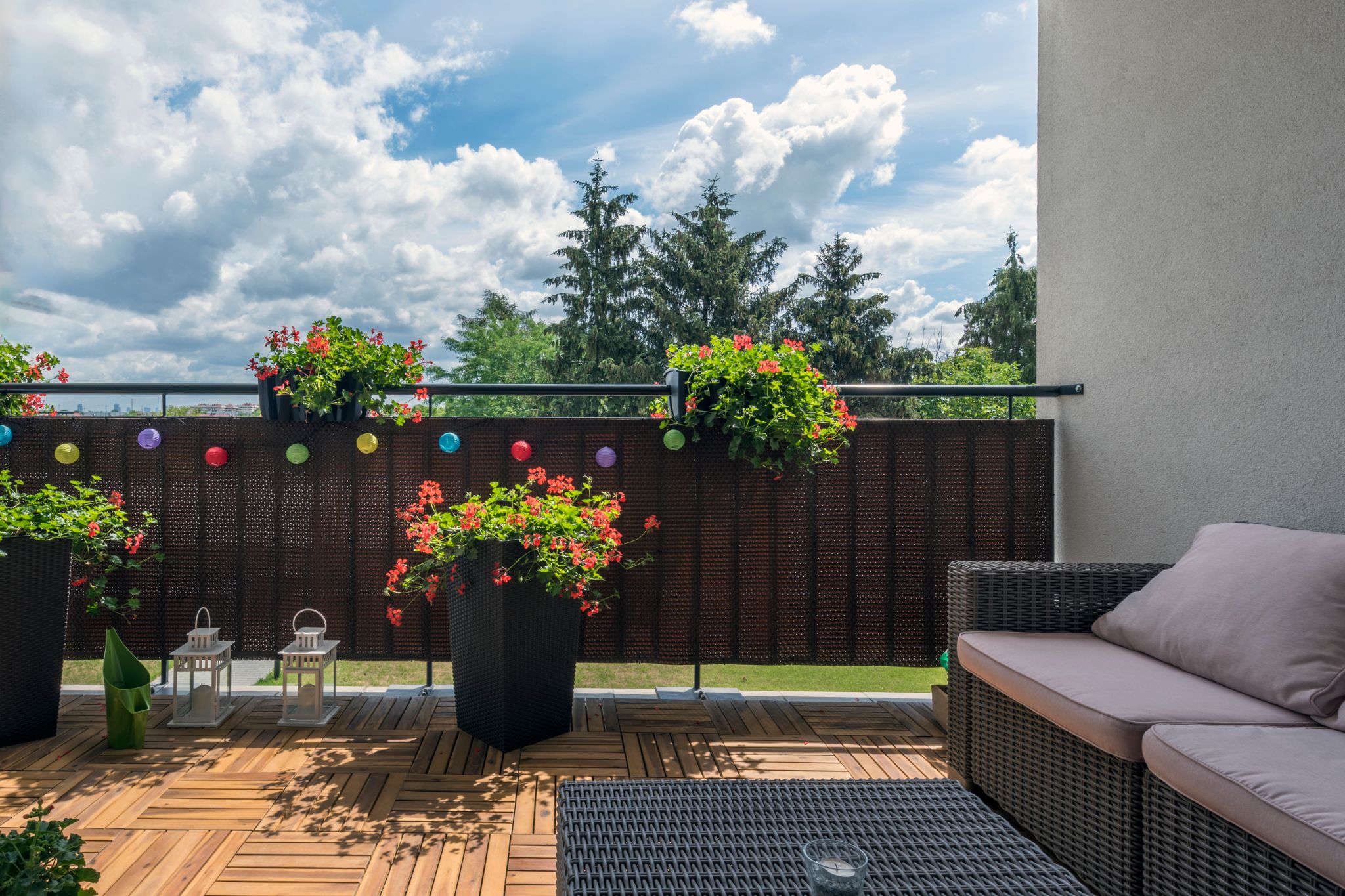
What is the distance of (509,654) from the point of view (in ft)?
7.02

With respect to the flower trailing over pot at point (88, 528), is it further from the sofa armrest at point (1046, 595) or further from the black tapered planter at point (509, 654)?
the sofa armrest at point (1046, 595)

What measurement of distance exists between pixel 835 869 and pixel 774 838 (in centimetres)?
21

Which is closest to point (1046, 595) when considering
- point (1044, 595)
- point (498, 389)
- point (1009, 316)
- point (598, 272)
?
point (1044, 595)

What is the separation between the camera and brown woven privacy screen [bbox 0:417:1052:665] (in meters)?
2.60

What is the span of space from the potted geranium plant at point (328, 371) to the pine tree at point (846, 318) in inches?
683

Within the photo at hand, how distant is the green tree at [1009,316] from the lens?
2005 centimetres

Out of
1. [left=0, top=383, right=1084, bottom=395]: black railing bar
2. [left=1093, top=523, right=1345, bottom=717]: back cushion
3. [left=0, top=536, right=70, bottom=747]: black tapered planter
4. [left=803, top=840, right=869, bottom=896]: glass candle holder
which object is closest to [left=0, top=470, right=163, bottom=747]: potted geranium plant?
[left=0, top=536, right=70, bottom=747]: black tapered planter

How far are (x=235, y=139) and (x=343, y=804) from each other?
73.5ft

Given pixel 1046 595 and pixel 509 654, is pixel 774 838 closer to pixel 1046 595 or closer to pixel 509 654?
pixel 1046 595

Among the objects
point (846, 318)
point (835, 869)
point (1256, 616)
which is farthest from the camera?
point (846, 318)

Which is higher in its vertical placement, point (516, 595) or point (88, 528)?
point (88, 528)

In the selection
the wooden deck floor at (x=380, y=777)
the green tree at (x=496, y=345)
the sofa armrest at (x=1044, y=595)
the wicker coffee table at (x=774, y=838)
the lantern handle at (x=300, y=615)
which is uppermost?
the green tree at (x=496, y=345)

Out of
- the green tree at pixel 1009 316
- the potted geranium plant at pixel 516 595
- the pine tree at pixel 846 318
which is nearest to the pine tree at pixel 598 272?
the pine tree at pixel 846 318

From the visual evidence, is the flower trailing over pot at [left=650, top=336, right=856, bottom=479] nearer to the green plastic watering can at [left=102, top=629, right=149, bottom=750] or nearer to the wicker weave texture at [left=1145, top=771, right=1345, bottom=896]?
the wicker weave texture at [left=1145, top=771, right=1345, bottom=896]
